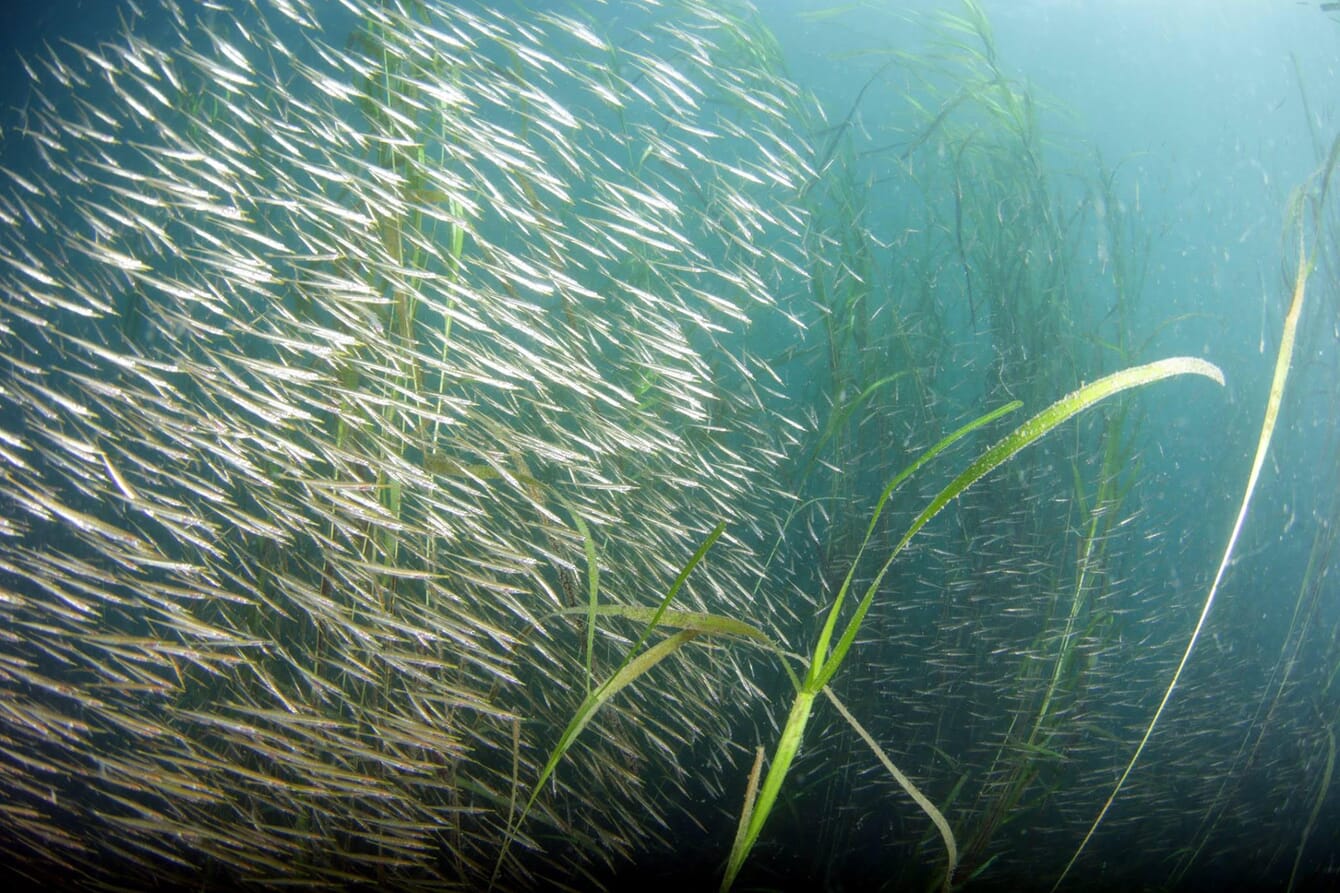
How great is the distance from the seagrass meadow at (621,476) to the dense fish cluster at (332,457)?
12mm

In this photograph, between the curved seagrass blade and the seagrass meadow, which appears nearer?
the curved seagrass blade

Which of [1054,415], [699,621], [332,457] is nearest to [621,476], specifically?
[699,621]

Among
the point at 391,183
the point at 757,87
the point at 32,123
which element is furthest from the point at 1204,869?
the point at 32,123

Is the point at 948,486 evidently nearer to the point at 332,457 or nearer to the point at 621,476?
the point at 621,476

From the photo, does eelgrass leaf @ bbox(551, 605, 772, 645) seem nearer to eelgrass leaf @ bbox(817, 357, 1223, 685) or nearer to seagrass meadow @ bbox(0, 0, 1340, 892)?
seagrass meadow @ bbox(0, 0, 1340, 892)

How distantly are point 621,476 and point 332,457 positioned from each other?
1.84 feet

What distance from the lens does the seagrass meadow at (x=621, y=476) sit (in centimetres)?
104

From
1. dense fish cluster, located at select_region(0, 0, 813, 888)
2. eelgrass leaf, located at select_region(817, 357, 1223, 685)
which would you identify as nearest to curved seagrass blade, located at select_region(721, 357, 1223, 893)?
eelgrass leaf, located at select_region(817, 357, 1223, 685)

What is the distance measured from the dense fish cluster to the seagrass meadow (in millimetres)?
12

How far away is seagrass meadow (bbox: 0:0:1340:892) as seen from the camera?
1.04 meters

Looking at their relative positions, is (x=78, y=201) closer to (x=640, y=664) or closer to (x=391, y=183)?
(x=391, y=183)

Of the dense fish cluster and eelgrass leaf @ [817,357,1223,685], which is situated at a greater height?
eelgrass leaf @ [817,357,1223,685]

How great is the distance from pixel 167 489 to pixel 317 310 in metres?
0.44

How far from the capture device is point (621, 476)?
4.72ft
